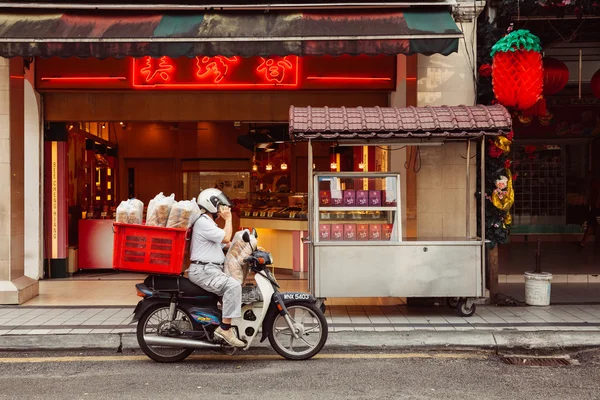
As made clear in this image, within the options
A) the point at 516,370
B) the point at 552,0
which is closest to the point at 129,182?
the point at 552,0

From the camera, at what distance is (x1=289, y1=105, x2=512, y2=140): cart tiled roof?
24.7 feet

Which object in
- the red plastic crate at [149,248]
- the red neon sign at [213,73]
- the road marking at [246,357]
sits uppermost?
the red neon sign at [213,73]

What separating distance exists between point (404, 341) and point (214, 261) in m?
2.42

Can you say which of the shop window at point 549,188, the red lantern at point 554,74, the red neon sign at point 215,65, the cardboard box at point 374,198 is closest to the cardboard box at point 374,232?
the cardboard box at point 374,198

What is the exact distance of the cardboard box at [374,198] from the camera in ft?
26.9

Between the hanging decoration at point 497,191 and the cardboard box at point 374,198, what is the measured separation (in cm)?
174

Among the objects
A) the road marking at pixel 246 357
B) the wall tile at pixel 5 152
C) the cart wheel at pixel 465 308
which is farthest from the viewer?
the wall tile at pixel 5 152

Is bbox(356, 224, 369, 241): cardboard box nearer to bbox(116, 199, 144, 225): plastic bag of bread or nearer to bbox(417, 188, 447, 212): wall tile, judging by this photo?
bbox(417, 188, 447, 212): wall tile

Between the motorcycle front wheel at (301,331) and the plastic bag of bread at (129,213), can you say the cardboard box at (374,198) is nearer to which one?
the motorcycle front wheel at (301,331)

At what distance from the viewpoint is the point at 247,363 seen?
20.6ft

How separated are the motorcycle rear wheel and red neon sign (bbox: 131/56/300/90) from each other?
5.33 metres

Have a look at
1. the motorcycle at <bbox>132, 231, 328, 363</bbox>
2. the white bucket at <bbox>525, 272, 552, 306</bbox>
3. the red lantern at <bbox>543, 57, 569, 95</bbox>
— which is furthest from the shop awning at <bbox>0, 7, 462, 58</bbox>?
the white bucket at <bbox>525, 272, 552, 306</bbox>

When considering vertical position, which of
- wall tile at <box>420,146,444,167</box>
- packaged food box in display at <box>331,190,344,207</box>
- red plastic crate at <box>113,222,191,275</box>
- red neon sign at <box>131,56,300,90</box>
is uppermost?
red neon sign at <box>131,56,300,90</box>

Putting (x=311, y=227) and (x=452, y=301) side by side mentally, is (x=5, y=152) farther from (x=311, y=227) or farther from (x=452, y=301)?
(x=452, y=301)
